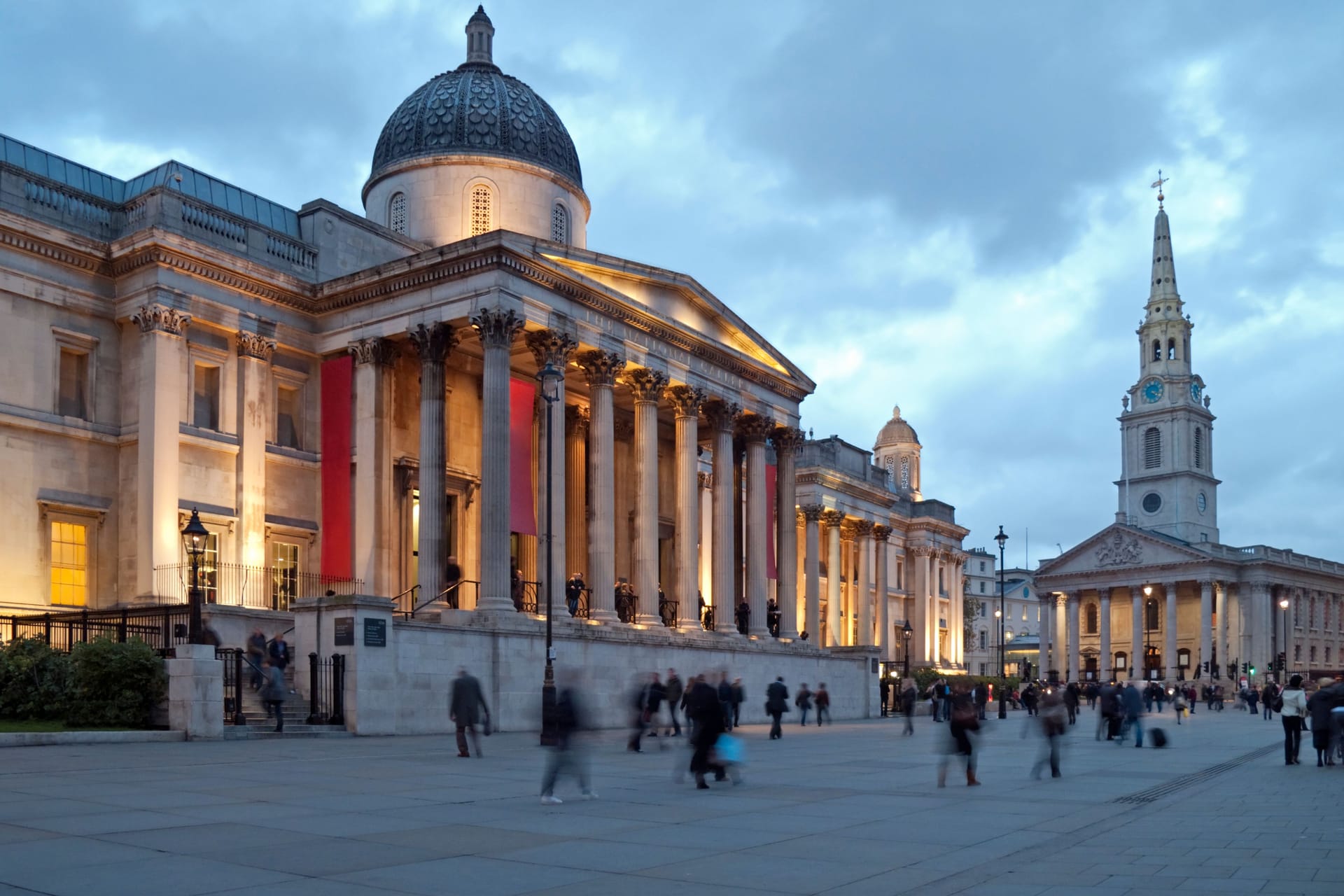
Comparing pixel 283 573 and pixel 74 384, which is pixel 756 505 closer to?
pixel 283 573

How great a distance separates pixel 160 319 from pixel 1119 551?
114 metres

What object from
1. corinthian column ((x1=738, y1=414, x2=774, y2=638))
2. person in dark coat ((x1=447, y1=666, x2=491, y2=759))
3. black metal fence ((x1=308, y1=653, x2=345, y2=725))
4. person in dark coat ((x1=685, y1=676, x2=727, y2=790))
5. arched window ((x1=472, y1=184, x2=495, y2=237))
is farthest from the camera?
corinthian column ((x1=738, y1=414, x2=774, y2=638))

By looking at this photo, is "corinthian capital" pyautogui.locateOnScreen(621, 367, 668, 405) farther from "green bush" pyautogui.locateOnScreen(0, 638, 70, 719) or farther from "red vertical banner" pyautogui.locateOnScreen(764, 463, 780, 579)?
"green bush" pyautogui.locateOnScreen(0, 638, 70, 719)

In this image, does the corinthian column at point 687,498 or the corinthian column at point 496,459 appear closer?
the corinthian column at point 496,459

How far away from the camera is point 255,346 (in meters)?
35.7

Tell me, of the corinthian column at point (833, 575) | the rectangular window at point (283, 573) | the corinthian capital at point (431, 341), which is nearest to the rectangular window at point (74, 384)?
the rectangular window at point (283, 573)

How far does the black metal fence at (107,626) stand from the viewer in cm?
2761

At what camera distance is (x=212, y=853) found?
11.1 meters

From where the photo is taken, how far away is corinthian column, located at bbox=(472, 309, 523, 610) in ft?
110

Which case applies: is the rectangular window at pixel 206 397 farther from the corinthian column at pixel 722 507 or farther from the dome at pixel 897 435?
the dome at pixel 897 435

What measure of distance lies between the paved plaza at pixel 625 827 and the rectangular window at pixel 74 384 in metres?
14.2

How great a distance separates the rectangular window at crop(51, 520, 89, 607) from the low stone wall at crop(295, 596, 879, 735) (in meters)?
8.41

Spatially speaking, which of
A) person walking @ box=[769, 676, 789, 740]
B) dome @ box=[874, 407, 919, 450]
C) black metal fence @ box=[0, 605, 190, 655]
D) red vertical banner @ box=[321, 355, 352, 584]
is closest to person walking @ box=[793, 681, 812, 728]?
person walking @ box=[769, 676, 789, 740]

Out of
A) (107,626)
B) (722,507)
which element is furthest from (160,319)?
(722,507)
